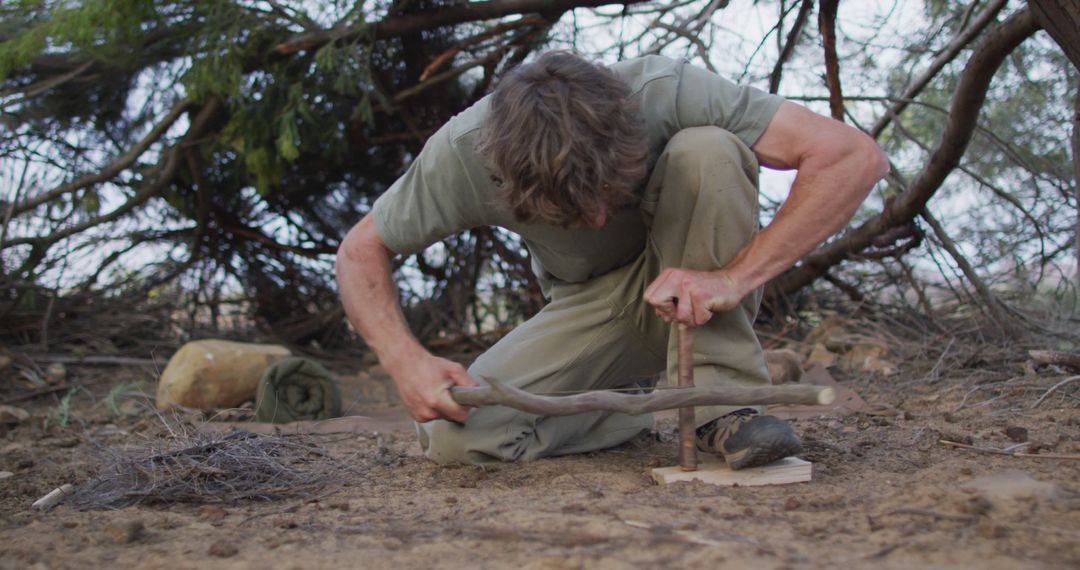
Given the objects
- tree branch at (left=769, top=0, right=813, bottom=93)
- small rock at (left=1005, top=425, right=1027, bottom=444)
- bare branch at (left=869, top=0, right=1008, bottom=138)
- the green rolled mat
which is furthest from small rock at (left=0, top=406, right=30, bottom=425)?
bare branch at (left=869, top=0, right=1008, bottom=138)

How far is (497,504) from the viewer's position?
70.2 inches

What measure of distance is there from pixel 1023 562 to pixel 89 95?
4.84 metres

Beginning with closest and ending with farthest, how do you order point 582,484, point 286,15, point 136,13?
point 582,484 → point 136,13 → point 286,15

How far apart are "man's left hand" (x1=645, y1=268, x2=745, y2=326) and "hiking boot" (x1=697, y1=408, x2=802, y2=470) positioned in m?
0.25

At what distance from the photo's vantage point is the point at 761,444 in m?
1.88

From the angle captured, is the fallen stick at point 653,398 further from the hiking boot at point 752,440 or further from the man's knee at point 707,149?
the man's knee at point 707,149

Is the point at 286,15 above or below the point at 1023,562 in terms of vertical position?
above

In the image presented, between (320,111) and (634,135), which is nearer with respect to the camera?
(634,135)

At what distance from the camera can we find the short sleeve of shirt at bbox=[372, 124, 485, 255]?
206 cm

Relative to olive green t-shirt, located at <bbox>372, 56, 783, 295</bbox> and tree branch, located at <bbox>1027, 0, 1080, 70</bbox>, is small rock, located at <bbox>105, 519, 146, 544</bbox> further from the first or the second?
tree branch, located at <bbox>1027, 0, 1080, 70</bbox>

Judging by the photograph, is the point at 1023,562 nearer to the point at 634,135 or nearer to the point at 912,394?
the point at 634,135

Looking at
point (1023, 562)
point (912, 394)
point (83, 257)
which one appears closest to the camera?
point (1023, 562)

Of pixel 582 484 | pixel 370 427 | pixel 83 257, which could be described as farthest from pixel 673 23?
pixel 83 257

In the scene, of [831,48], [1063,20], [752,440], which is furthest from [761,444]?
[831,48]
